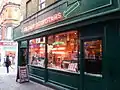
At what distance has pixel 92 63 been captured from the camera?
10.4 metres

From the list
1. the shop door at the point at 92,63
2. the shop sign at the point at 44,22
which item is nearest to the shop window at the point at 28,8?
the shop sign at the point at 44,22

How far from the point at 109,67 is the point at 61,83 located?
406 cm

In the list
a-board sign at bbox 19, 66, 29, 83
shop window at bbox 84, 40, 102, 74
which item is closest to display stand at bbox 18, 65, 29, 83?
a-board sign at bbox 19, 66, 29, 83

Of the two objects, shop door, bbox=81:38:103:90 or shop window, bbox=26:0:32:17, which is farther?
shop window, bbox=26:0:32:17

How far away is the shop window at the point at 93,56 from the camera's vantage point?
1002 cm

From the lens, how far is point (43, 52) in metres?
15.8

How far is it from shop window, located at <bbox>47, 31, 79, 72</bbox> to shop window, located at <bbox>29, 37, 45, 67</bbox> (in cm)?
107

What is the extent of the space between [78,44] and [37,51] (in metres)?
5.96

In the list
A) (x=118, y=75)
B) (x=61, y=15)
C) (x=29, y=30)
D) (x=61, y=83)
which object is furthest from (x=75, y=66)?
(x=29, y=30)

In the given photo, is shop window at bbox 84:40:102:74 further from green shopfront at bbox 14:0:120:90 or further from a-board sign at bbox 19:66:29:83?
a-board sign at bbox 19:66:29:83

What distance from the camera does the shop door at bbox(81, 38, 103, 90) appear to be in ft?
32.7

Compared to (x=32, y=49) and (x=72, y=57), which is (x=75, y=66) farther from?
(x=32, y=49)

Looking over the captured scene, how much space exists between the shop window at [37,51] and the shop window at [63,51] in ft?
3.53

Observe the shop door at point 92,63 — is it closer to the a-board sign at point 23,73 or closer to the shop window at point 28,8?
the a-board sign at point 23,73
